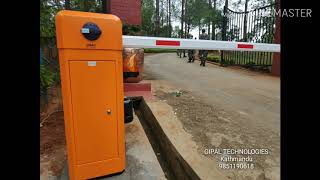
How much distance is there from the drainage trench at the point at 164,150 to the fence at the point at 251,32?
18.4 feet

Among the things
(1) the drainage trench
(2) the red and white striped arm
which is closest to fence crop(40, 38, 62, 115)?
(1) the drainage trench

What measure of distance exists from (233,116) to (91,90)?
2.25 m

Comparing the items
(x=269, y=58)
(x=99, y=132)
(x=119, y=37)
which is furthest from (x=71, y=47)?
(x=269, y=58)

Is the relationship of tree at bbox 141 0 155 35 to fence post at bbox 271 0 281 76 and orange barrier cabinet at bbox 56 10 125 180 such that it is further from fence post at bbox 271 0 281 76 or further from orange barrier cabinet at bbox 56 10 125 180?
orange barrier cabinet at bbox 56 10 125 180

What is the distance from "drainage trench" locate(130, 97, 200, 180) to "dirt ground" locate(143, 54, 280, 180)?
274 millimetres

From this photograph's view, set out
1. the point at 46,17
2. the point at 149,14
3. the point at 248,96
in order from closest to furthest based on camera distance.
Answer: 1. the point at 46,17
2. the point at 248,96
3. the point at 149,14

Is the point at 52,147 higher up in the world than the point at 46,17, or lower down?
lower down

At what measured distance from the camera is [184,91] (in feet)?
16.6

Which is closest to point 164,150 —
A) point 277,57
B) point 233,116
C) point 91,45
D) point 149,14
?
point 233,116

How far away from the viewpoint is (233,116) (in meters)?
3.54

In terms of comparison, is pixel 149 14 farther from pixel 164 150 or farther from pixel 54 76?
pixel 164 150

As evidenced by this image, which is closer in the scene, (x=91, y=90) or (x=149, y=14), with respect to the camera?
(x=91, y=90)
